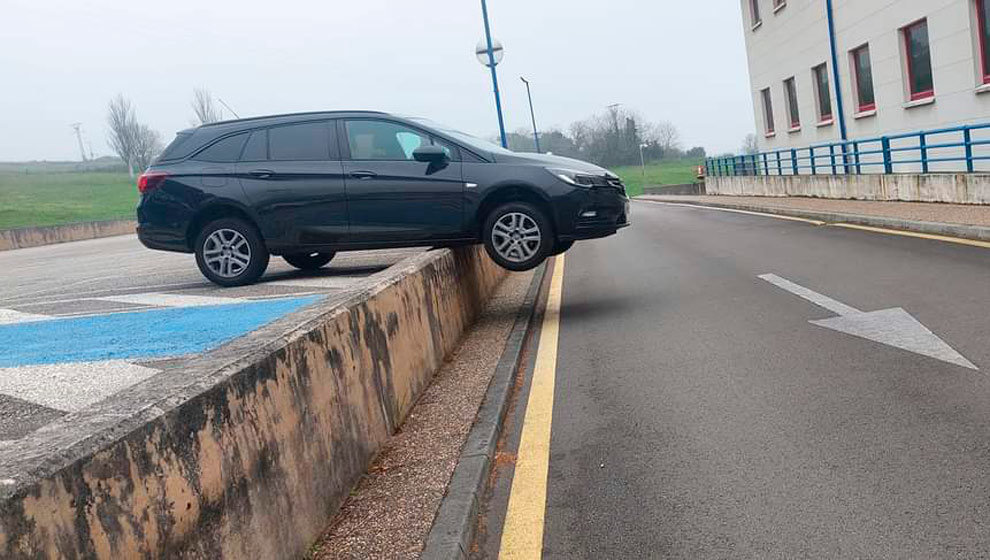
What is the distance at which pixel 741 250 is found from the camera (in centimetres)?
1399

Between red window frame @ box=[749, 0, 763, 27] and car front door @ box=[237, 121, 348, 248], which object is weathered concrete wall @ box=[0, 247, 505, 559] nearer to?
car front door @ box=[237, 121, 348, 248]

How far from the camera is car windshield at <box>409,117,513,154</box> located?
968 cm

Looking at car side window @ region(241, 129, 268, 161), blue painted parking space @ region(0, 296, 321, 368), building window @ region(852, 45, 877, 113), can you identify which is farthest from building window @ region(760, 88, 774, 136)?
blue painted parking space @ region(0, 296, 321, 368)

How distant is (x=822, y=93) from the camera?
2908 cm

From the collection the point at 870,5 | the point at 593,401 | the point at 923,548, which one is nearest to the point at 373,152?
the point at 593,401

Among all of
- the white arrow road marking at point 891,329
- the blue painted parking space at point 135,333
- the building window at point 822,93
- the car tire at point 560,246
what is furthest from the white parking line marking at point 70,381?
the building window at point 822,93

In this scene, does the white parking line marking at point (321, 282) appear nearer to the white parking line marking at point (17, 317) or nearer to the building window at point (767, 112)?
the white parking line marking at point (17, 317)

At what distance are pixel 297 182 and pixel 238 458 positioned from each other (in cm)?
706

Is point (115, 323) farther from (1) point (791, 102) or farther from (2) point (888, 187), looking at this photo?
(1) point (791, 102)

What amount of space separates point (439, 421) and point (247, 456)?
228 cm

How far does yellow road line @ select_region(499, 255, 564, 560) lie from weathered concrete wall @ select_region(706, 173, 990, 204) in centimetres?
1105

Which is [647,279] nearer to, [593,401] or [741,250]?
[741,250]

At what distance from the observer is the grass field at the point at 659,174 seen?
7794 centimetres

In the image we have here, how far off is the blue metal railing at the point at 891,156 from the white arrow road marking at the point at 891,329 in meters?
8.96
